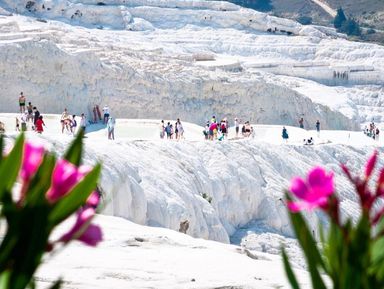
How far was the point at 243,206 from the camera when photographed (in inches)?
842

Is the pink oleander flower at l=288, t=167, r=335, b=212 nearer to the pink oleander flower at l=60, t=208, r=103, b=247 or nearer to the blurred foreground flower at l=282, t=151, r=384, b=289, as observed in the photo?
the blurred foreground flower at l=282, t=151, r=384, b=289

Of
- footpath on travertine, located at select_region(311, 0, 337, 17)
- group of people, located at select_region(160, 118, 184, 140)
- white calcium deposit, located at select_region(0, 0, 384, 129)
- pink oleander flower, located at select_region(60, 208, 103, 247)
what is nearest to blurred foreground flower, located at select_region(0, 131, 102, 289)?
pink oleander flower, located at select_region(60, 208, 103, 247)

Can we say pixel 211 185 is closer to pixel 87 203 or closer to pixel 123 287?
pixel 123 287

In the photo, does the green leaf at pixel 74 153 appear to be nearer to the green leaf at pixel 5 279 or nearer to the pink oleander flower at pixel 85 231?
the pink oleander flower at pixel 85 231

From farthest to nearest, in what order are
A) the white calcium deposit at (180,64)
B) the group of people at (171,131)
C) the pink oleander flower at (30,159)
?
the white calcium deposit at (180,64)
the group of people at (171,131)
the pink oleander flower at (30,159)

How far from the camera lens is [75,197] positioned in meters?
1.97

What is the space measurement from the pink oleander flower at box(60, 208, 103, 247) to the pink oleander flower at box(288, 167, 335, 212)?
36cm

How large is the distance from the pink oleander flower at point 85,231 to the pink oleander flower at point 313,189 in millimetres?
355

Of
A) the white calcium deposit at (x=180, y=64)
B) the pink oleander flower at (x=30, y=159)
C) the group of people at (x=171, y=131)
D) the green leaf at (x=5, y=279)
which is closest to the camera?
the green leaf at (x=5, y=279)

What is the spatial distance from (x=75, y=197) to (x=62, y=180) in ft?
0.13

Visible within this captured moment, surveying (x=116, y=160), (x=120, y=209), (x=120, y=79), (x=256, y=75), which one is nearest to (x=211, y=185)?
(x=116, y=160)

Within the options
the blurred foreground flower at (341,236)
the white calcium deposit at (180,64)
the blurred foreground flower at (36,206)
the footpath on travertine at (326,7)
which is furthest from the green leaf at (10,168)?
the footpath on travertine at (326,7)

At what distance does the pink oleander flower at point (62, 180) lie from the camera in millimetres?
1954

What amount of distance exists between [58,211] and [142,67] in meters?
31.1
